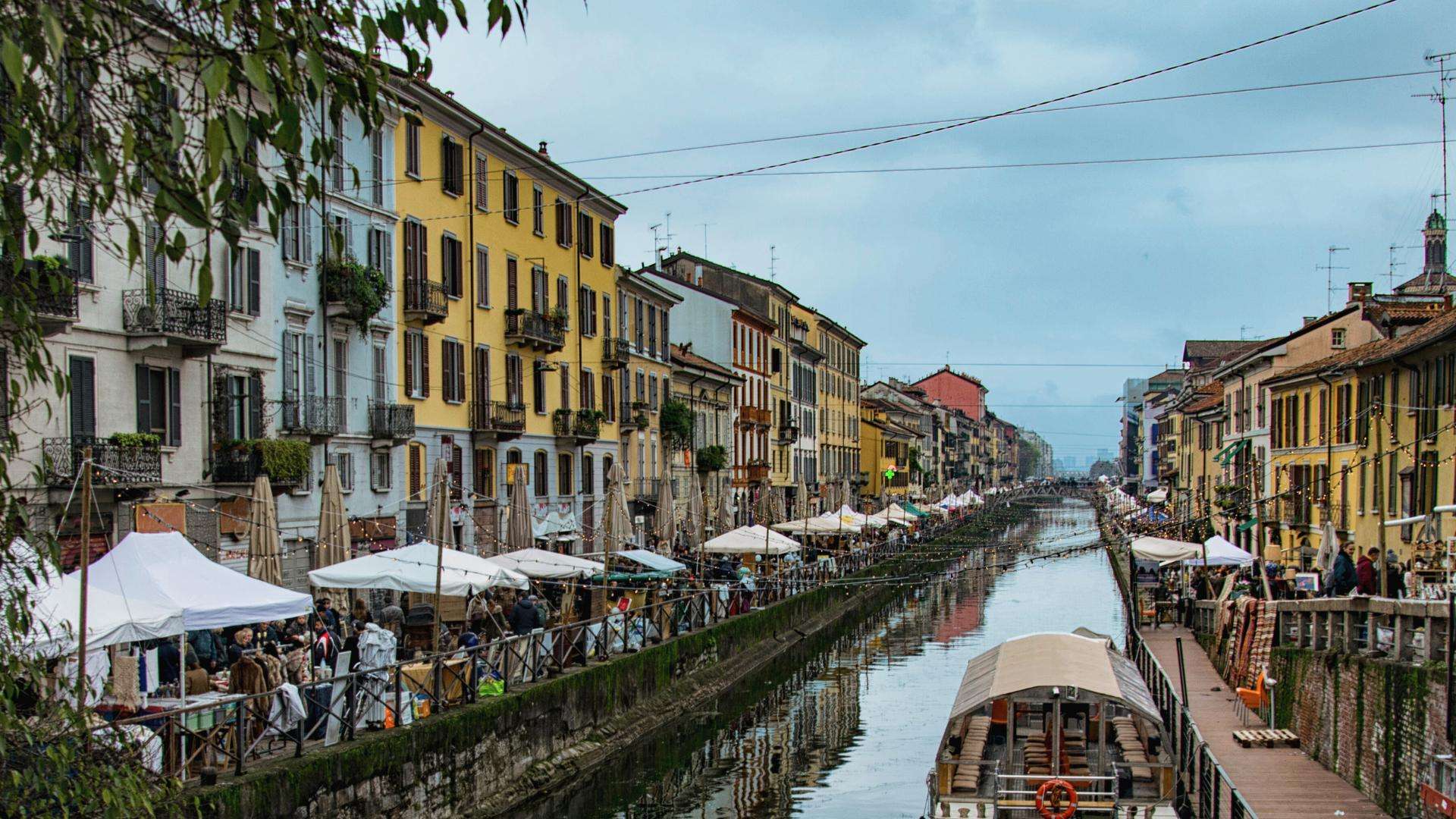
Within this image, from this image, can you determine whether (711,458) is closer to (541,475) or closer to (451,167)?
(541,475)

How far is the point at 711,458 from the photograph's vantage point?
195 feet

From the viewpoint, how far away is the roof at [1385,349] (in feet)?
90.8

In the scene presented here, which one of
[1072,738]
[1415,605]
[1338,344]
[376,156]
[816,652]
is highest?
[376,156]

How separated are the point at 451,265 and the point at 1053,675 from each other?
2316cm

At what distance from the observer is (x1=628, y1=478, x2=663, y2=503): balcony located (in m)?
49.9

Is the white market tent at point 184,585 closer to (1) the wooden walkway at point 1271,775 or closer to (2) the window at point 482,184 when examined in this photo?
(1) the wooden walkway at point 1271,775

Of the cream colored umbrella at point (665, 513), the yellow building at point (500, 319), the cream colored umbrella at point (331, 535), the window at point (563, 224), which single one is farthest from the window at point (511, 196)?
the cream colored umbrella at point (331, 535)

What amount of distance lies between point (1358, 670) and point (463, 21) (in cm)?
1708

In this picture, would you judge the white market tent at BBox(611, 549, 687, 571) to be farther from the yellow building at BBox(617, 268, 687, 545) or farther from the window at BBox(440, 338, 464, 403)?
the yellow building at BBox(617, 268, 687, 545)

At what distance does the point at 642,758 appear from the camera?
24.1m

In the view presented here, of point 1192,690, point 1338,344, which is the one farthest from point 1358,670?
point 1338,344

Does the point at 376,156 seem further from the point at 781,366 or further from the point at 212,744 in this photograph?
the point at 781,366

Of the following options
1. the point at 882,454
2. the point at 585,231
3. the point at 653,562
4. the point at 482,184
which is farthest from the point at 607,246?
the point at 882,454

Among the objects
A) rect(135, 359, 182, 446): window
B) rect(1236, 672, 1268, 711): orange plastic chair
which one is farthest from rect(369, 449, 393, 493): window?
rect(1236, 672, 1268, 711): orange plastic chair
